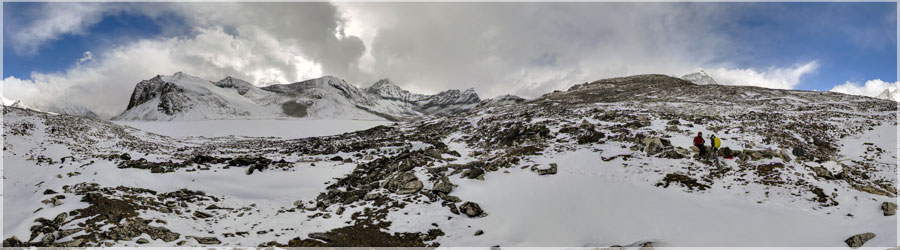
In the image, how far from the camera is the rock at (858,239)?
8859mm

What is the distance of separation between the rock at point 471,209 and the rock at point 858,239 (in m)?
10.5

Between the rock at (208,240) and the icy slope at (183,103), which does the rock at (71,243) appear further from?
the icy slope at (183,103)

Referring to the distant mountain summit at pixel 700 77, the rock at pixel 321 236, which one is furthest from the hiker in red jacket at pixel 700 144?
the distant mountain summit at pixel 700 77

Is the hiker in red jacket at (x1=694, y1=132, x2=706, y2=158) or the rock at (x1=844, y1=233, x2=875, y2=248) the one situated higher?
the hiker in red jacket at (x1=694, y1=132, x2=706, y2=158)

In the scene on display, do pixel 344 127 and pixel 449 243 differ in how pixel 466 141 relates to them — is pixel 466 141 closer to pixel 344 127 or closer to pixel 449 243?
pixel 449 243

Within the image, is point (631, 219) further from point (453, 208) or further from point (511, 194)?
point (453, 208)

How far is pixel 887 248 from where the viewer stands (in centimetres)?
802

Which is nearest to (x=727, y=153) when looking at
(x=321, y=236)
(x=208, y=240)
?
(x=321, y=236)

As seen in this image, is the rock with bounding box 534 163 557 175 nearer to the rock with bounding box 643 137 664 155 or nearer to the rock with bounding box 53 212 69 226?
the rock with bounding box 643 137 664 155

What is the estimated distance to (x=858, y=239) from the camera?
9.00 meters

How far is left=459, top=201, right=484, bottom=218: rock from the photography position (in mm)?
14020

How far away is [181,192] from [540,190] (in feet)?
55.6

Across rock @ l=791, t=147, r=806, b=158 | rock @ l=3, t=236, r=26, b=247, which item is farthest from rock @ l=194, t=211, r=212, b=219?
rock @ l=791, t=147, r=806, b=158

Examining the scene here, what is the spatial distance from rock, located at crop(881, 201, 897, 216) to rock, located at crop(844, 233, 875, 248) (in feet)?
9.54
